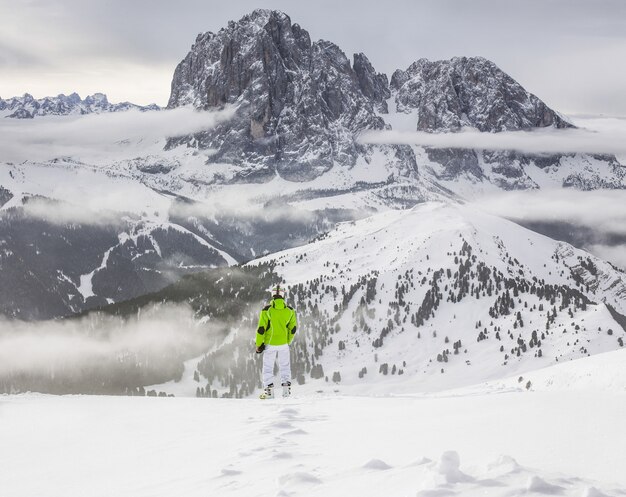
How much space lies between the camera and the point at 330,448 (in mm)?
11000

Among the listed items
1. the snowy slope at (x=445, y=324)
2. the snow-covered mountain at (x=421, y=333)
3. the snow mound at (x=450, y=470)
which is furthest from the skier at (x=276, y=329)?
the snowy slope at (x=445, y=324)

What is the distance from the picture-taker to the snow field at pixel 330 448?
7559 mm

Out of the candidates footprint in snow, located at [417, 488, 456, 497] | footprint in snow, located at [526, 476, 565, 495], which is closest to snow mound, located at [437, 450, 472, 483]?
footprint in snow, located at [417, 488, 456, 497]

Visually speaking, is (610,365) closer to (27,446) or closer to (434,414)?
(434,414)

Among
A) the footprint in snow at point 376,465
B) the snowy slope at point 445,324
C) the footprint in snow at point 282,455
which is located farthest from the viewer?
the snowy slope at point 445,324

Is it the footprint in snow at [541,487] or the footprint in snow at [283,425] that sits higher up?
the footprint in snow at [541,487]

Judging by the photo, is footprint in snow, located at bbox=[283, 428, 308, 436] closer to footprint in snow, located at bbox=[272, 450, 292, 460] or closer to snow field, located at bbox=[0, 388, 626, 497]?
snow field, located at bbox=[0, 388, 626, 497]

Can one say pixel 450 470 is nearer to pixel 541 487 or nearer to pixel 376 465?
pixel 541 487

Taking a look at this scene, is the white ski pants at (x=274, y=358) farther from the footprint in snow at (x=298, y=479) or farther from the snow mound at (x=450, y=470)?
the snow mound at (x=450, y=470)

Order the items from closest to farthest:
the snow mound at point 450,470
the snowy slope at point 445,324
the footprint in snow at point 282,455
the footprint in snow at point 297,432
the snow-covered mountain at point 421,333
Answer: the snow mound at point 450,470 < the footprint in snow at point 282,455 < the footprint in snow at point 297,432 < the snowy slope at point 445,324 < the snow-covered mountain at point 421,333

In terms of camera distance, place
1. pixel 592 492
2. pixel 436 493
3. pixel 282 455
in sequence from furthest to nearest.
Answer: pixel 282 455, pixel 436 493, pixel 592 492

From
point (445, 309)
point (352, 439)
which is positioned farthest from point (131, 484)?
Answer: point (445, 309)

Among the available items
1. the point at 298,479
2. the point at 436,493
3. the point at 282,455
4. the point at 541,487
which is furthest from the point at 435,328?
the point at 436,493

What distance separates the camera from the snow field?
756 centimetres
